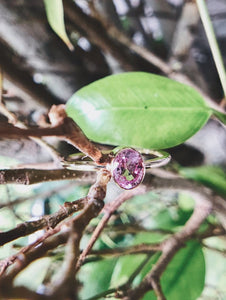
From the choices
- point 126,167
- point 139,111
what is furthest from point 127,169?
point 139,111

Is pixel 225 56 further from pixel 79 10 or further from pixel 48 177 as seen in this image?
pixel 48 177

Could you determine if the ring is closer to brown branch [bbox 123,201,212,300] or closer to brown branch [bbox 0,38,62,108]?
brown branch [bbox 123,201,212,300]

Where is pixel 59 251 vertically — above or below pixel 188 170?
below

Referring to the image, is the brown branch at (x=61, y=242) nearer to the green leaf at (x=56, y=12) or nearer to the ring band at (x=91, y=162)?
the ring band at (x=91, y=162)

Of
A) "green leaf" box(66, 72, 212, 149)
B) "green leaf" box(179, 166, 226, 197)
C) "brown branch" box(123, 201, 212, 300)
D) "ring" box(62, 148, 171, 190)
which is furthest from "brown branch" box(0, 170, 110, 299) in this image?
"green leaf" box(179, 166, 226, 197)

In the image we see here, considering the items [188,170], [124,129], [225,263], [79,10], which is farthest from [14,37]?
[225,263]
